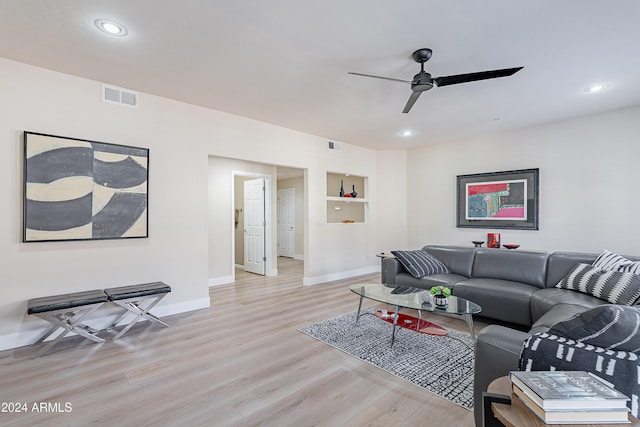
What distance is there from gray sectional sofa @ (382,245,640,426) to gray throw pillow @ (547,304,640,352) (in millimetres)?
506

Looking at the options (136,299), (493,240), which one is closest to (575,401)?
(136,299)

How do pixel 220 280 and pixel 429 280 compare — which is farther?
pixel 220 280

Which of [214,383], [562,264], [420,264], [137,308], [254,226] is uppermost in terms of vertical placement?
[254,226]

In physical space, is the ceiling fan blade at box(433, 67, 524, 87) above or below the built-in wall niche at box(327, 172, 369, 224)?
above

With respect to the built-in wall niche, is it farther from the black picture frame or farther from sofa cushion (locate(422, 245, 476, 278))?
sofa cushion (locate(422, 245, 476, 278))

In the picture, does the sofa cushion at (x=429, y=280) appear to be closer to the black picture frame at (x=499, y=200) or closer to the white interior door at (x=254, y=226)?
the black picture frame at (x=499, y=200)

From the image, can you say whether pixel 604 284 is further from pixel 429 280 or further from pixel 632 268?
pixel 429 280

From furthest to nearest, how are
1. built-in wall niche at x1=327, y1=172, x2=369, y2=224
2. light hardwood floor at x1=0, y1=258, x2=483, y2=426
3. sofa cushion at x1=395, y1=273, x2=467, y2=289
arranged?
built-in wall niche at x1=327, y1=172, x2=369, y2=224, sofa cushion at x1=395, y1=273, x2=467, y2=289, light hardwood floor at x1=0, y1=258, x2=483, y2=426

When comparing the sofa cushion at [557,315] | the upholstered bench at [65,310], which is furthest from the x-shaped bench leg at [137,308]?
the sofa cushion at [557,315]

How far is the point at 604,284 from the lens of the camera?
2934 millimetres

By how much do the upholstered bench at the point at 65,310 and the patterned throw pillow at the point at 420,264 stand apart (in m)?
3.49

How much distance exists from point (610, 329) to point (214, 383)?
240 cm

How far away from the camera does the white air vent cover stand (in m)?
3.45

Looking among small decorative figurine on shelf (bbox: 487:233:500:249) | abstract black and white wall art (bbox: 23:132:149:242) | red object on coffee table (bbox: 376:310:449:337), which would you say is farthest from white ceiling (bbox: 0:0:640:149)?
red object on coffee table (bbox: 376:310:449:337)
